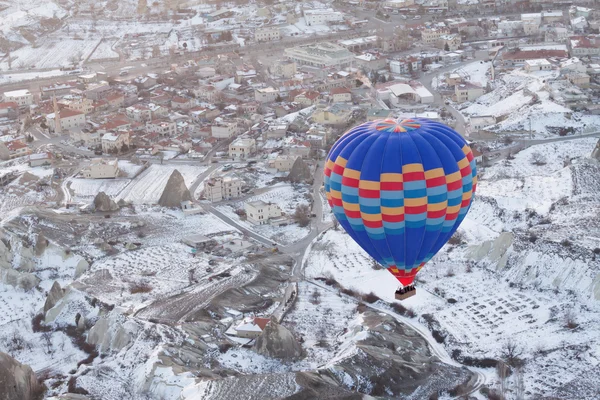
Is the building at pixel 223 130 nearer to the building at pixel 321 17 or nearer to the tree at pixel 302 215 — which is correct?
the tree at pixel 302 215

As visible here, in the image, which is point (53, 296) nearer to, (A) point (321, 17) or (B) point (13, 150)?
(B) point (13, 150)

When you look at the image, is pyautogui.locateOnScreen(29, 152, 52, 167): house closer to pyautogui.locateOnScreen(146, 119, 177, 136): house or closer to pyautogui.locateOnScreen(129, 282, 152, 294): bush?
pyautogui.locateOnScreen(146, 119, 177, 136): house

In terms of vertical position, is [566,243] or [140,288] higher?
[566,243]

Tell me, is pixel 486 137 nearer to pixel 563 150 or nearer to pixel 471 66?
pixel 563 150

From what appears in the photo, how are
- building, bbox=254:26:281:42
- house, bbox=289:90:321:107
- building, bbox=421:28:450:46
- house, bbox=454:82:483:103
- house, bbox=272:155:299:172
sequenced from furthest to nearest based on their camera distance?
building, bbox=254:26:281:42
building, bbox=421:28:450:46
house, bbox=289:90:321:107
house, bbox=454:82:483:103
house, bbox=272:155:299:172

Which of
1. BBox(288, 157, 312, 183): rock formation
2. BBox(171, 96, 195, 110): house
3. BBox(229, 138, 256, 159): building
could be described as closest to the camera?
BBox(288, 157, 312, 183): rock formation

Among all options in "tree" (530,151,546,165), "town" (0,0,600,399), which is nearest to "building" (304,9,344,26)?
"town" (0,0,600,399)

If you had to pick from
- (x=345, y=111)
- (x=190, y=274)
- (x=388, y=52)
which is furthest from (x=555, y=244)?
(x=388, y=52)

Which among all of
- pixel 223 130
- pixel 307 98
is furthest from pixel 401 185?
pixel 307 98
